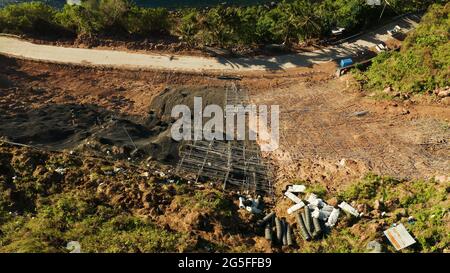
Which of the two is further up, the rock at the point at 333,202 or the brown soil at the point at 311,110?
the brown soil at the point at 311,110

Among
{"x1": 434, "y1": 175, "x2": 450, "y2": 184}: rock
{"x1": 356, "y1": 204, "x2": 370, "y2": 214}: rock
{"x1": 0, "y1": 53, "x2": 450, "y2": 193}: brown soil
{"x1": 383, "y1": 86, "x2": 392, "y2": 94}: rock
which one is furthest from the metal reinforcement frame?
{"x1": 383, "y1": 86, "x2": 392, "y2": 94}: rock

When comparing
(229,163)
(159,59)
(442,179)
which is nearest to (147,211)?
(229,163)

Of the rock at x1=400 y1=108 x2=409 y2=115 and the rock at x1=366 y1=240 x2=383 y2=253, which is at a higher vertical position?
the rock at x1=400 y1=108 x2=409 y2=115

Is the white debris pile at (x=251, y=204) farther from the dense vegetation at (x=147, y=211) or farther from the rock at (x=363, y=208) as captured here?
the rock at (x=363, y=208)

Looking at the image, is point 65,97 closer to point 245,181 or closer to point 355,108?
point 245,181

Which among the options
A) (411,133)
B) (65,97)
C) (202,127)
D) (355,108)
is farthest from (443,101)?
(65,97)

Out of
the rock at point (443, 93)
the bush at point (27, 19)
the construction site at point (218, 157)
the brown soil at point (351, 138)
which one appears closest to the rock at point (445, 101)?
the construction site at point (218, 157)

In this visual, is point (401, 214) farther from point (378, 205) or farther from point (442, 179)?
point (442, 179)

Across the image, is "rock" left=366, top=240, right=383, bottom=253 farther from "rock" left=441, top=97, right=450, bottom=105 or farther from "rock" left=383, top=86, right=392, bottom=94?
"rock" left=383, top=86, right=392, bottom=94
